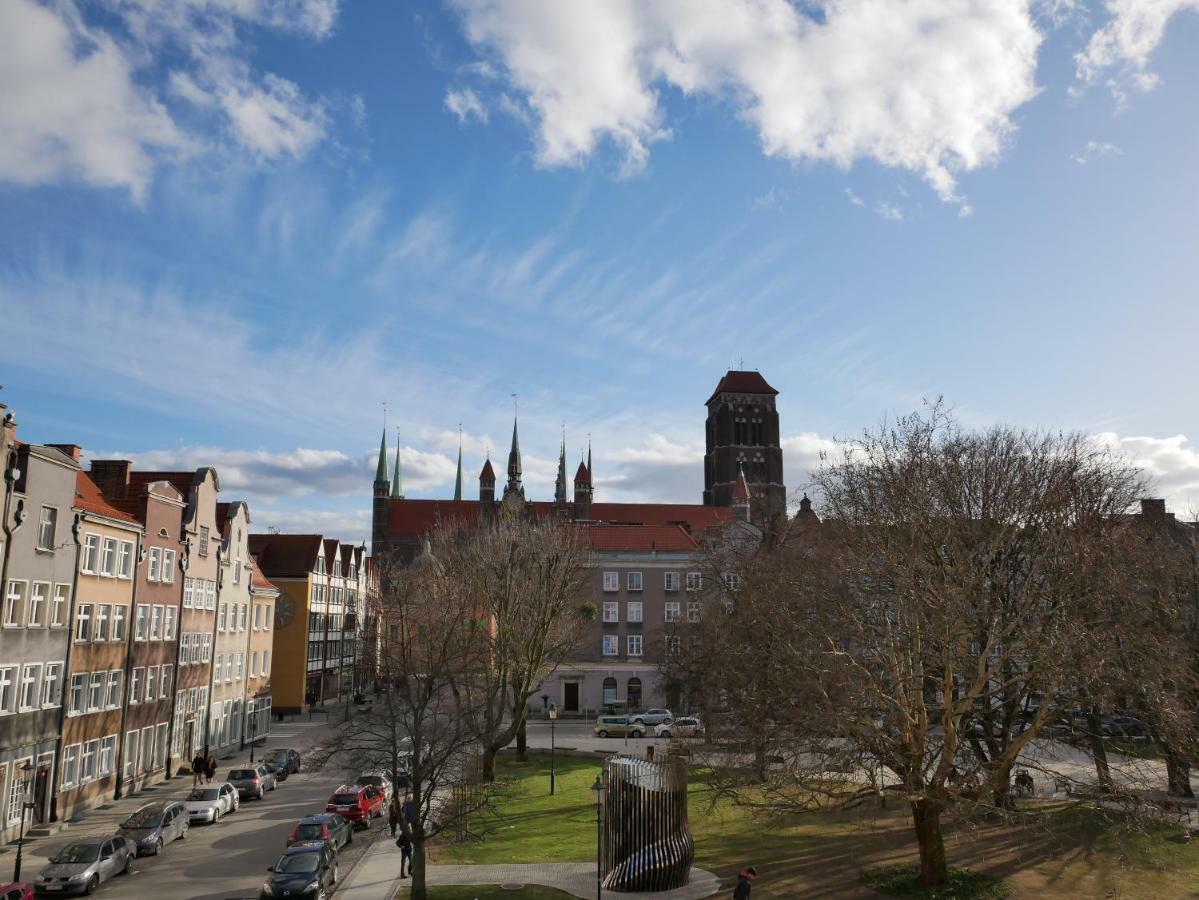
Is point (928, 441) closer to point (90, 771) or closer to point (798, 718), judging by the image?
point (798, 718)

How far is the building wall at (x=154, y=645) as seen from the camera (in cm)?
3756

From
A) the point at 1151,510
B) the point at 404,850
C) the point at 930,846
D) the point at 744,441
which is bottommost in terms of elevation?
the point at 404,850

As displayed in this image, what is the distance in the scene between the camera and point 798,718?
77.4 feet

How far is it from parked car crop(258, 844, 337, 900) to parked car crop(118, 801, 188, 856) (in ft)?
22.3

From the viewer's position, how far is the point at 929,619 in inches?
920

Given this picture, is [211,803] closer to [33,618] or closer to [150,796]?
[150,796]

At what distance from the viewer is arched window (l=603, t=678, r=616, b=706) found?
69.9 m

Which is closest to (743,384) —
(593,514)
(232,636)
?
(593,514)

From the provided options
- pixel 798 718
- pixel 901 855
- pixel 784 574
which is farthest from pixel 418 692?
pixel 901 855

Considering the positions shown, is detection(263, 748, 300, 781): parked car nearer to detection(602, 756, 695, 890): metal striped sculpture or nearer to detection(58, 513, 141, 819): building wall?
detection(58, 513, 141, 819): building wall

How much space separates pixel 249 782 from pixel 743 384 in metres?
82.5

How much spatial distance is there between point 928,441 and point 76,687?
1226 inches

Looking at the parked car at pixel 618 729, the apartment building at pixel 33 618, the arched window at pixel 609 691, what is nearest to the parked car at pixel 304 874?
the apartment building at pixel 33 618

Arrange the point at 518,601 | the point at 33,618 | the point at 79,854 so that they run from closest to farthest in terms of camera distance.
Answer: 1. the point at 79,854
2. the point at 33,618
3. the point at 518,601
